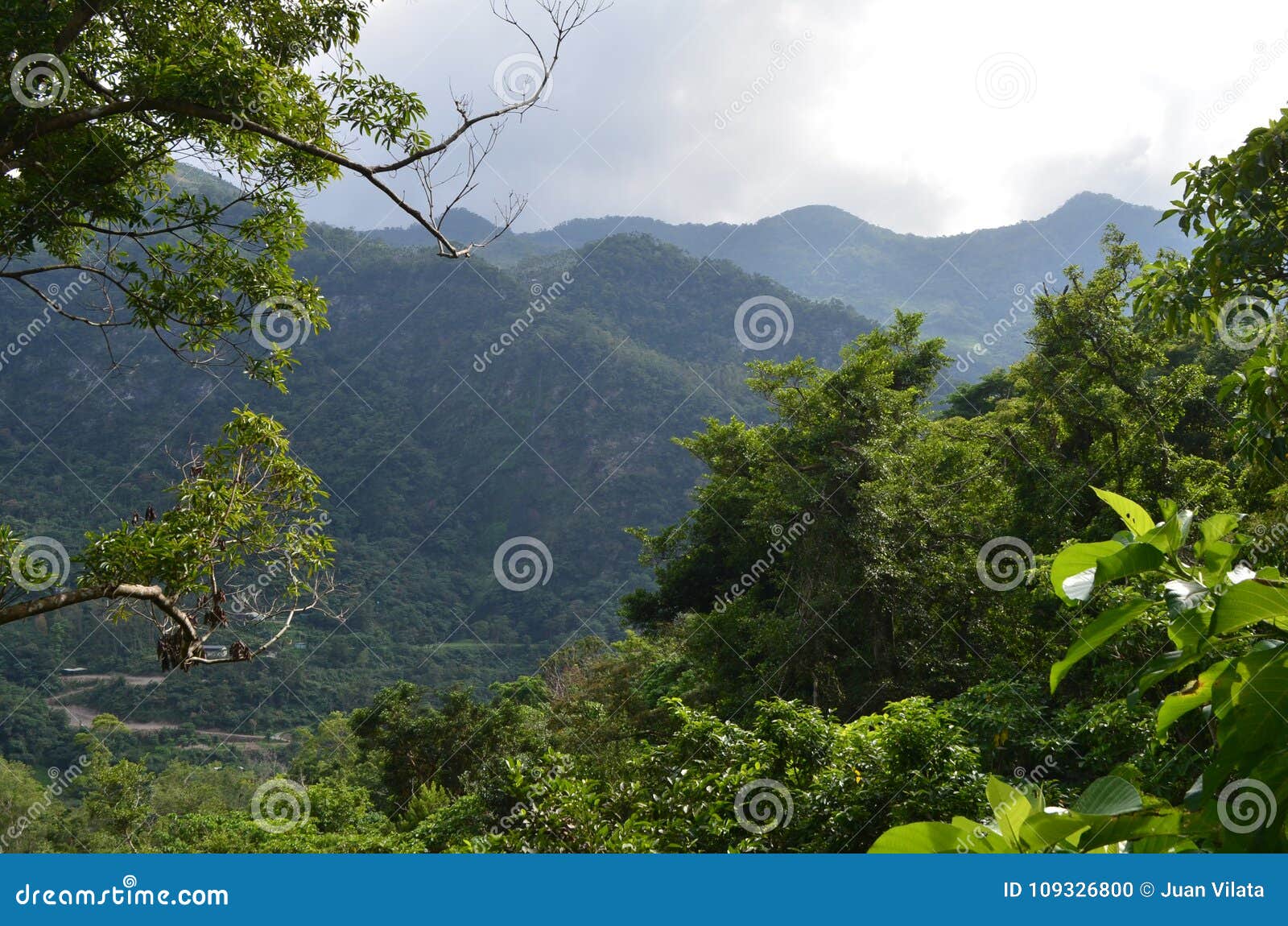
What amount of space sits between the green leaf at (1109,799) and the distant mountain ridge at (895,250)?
306 feet

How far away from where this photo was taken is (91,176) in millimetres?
3891

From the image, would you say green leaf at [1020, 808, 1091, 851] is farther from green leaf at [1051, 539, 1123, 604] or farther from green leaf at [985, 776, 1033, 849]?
green leaf at [1051, 539, 1123, 604]

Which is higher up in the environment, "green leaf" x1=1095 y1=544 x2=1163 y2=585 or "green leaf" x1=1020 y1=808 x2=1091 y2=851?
"green leaf" x1=1095 y1=544 x2=1163 y2=585

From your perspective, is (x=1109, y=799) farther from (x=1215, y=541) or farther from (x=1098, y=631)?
(x=1215, y=541)

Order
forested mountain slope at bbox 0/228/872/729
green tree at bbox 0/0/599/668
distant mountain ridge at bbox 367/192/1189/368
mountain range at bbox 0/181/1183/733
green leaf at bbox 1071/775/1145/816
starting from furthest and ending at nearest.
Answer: distant mountain ridge at bbox 367/192/1189/368 < forested mountain slope at bbox 0/228/872/729 < mountain range at bbox 0/181/1183/733 < green tree at bbox 0/0/599/668 < green leaf at bbox 1071/775/1145/816

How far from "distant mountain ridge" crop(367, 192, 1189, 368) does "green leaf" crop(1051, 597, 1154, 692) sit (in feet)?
306

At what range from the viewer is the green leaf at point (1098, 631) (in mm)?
529

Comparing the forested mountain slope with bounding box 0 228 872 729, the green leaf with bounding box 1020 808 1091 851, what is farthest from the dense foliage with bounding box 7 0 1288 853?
the forested mountain slope with bounding box 0 228 872 729

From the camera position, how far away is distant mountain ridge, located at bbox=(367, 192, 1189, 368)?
9731 cm

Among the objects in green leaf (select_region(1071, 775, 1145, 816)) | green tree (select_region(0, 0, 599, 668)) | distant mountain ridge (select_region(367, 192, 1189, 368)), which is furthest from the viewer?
distant mountain ridge (select_region(367, 192, 1189, 368))

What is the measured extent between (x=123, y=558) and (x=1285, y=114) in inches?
174

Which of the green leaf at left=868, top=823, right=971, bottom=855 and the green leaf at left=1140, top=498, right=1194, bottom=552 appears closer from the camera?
the green leaf at left=868, top=823, right=971, bottom=855

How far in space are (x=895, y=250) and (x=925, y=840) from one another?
4641 inches

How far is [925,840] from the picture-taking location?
458mm
